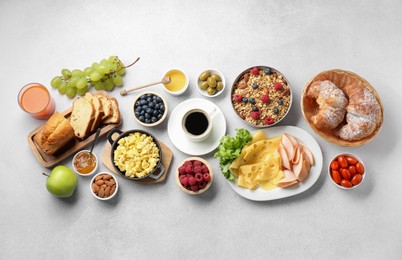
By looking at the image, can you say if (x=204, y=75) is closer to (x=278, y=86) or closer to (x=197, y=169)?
(x=278, y=86)

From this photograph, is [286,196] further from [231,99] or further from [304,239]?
[231,99]

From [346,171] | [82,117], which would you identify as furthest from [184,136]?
[346,171]

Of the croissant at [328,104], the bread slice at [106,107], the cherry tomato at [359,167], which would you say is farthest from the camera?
the bread slice at [106,107]

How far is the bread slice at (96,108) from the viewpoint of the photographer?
2553 millimetres

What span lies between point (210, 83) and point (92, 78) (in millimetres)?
670

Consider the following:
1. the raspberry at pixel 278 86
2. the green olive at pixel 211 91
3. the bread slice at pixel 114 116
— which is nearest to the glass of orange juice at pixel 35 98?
the bread slice at pixel 114 116

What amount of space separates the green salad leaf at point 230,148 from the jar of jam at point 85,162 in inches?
27.7

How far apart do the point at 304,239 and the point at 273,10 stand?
1.34 meters

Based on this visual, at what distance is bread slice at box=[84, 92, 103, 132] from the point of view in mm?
2553

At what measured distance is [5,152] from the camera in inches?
106

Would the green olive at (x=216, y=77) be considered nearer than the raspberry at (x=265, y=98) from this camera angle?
No

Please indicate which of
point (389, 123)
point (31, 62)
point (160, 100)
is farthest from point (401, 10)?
point (31, 62)

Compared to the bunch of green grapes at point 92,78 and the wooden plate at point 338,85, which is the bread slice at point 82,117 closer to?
the bunch of green grapes at point 92,78

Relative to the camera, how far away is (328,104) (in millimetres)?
2371
